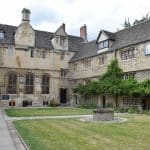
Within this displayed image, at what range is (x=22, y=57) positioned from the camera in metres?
42.6

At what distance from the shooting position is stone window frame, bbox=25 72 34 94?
4266 centimetres

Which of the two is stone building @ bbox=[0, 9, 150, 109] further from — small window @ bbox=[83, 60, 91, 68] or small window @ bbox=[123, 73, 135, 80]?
small window @ bbox=[123, 73, 135, 80]

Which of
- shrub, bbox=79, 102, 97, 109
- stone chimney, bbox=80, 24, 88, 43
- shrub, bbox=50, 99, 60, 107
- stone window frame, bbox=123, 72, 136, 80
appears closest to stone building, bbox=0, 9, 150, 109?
shrub, bbox=79, 102, 97, 109

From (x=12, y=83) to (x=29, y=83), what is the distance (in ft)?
8.59

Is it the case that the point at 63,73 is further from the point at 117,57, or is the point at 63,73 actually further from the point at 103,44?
the point at 117,57

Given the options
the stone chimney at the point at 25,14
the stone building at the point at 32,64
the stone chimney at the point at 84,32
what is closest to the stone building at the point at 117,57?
the stone building at the point at 32,64

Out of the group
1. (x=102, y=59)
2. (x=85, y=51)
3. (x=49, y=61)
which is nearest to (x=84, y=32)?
(x=85, y=51)

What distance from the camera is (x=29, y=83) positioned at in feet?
141

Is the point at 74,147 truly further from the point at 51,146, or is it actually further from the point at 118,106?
the point at 118,106

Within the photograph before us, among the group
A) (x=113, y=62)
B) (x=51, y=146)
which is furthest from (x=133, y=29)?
(x=51, y=146)

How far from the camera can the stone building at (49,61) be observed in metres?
37.6

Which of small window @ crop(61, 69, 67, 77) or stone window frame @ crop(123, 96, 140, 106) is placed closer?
stone window frame @ crop(123, 96, 140, 106)

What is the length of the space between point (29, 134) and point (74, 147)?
406 cm

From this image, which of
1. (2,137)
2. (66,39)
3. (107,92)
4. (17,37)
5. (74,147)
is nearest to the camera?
(74,147)
